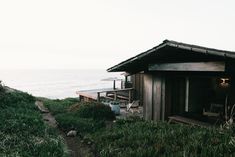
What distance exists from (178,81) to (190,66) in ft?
6.20

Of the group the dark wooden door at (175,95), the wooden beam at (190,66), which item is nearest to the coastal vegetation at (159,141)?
the dark wooden door at (175,95)

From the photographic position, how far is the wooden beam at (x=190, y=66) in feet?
27.8

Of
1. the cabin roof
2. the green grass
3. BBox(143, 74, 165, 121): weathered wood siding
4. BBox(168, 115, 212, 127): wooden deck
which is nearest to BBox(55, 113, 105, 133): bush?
the green grass

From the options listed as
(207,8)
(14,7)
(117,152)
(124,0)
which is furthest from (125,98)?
(14,7)

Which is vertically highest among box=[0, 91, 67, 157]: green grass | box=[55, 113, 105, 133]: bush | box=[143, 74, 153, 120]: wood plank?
box=[143, 74, 153, 120]: wood plank

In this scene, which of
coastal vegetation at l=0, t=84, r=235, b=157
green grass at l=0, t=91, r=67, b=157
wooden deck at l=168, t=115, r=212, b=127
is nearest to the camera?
coastal vegetation at l=0, t=84, r=235, b=157

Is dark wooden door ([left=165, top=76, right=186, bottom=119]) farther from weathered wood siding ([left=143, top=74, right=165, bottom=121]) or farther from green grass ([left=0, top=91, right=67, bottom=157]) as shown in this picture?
green grass ([left=0, top=91, right=67, bottom=157])

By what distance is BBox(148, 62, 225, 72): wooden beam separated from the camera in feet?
27.8

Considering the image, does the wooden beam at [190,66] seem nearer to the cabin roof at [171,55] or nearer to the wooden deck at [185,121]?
the cabin roof at [171,55]

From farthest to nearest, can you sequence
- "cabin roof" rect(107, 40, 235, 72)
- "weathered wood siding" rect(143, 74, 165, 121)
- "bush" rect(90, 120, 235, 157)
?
1. "weathered wood siding" rect(143, 74, 165, 121)
2. "cabin roof" rect(107, 40, 235, 72)
3. "bush" rect(90, 120, 235, 157)

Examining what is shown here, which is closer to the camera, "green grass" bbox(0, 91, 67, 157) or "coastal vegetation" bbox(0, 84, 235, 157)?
"coastal vegetation" bbox(0, 84, 235, 157)

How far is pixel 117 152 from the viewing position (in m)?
7.96

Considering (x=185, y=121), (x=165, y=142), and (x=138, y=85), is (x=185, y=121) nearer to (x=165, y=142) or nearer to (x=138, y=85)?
(x=165, y=142)

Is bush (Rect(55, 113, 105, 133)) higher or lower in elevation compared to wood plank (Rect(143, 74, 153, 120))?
lower
